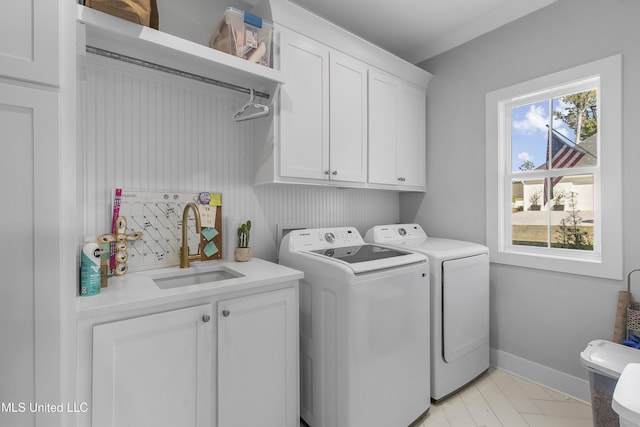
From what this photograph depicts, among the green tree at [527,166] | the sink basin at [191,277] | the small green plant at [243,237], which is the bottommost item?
the sink basin at [191,277]

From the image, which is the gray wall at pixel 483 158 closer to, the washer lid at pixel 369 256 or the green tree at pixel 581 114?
the green tree at pixel 581 114

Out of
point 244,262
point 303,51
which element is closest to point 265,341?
point 244,262

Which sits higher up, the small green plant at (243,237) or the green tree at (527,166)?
the green tree at (527,166)

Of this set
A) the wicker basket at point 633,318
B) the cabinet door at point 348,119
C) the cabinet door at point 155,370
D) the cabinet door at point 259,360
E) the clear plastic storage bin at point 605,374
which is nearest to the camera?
the cabinet door at point 155,370

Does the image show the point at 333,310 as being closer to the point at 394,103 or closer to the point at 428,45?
the point at 394,103

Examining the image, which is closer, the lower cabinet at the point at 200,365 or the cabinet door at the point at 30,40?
the cabinet door at the point at 30,40

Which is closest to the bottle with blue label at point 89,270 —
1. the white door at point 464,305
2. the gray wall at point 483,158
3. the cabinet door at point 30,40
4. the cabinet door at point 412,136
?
the cabinet door at point 30,40

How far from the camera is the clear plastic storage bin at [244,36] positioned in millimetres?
1569

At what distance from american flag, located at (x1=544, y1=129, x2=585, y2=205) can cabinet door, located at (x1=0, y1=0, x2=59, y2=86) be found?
284 cm

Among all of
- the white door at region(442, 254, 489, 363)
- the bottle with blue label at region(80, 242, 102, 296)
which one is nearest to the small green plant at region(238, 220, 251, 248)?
the bottle with blue label at region(80, 242, 102, 296)

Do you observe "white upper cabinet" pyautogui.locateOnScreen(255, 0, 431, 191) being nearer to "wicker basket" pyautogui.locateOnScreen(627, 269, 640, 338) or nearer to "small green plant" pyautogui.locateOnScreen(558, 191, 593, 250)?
"small green plant" pyautogui.locateOnScreen(558, 191, 593, 250)

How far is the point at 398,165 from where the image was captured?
253cm

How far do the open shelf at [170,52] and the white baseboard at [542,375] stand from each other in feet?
8.63

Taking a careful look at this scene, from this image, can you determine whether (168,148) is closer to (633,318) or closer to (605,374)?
(605,374)
